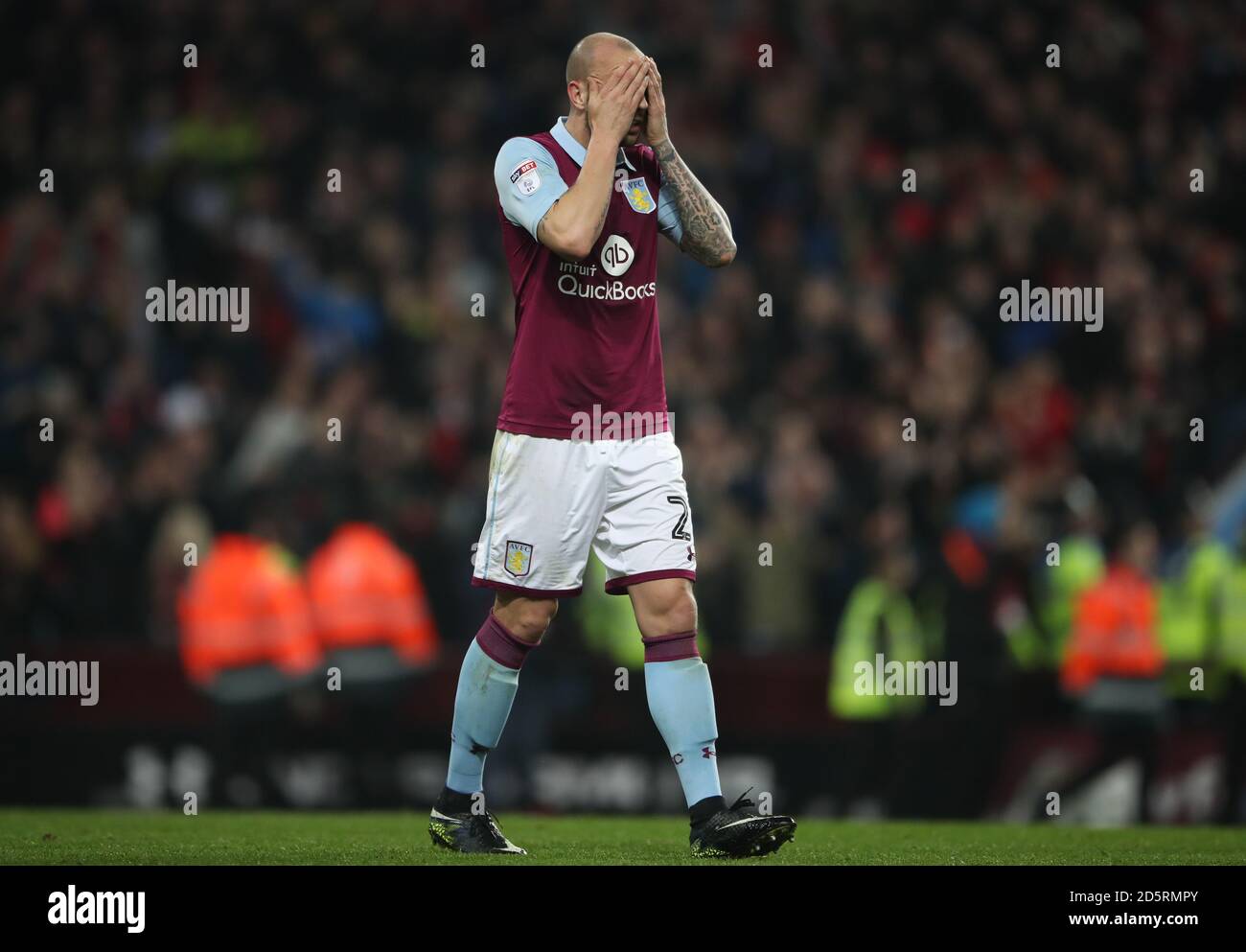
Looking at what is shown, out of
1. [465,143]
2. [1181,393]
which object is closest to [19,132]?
[465,143]

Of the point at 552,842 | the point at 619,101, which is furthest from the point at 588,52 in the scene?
the point at 552,842

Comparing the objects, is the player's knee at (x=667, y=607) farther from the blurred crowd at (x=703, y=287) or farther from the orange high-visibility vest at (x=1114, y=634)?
the orange high-visibility vest at (x=1114, y=634)

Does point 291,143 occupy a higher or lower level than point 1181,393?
higher

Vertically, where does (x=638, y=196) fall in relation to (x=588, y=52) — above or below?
below

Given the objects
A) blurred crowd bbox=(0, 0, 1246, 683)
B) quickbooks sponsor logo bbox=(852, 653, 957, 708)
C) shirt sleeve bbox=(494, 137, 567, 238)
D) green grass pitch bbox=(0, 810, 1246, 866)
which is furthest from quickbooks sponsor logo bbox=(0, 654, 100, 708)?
shirt sleeve bbox=(494, 137, 567, 238)

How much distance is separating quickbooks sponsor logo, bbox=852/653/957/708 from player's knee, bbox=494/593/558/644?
5.73 meters

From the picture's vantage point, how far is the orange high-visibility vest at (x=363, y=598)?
1198 centimetres

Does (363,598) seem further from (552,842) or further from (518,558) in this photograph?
(518,558)

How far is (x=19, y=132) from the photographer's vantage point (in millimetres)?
16844

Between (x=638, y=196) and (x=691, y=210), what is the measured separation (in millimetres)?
190

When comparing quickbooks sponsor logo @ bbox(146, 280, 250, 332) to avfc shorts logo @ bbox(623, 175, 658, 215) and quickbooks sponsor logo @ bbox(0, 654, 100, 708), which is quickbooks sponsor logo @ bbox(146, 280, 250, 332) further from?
avfc shorts logo @ bbox(623, 175, 658, 215)

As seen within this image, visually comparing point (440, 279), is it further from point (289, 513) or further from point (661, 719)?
point (661, 719)

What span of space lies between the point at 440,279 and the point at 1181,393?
19.9 ft
